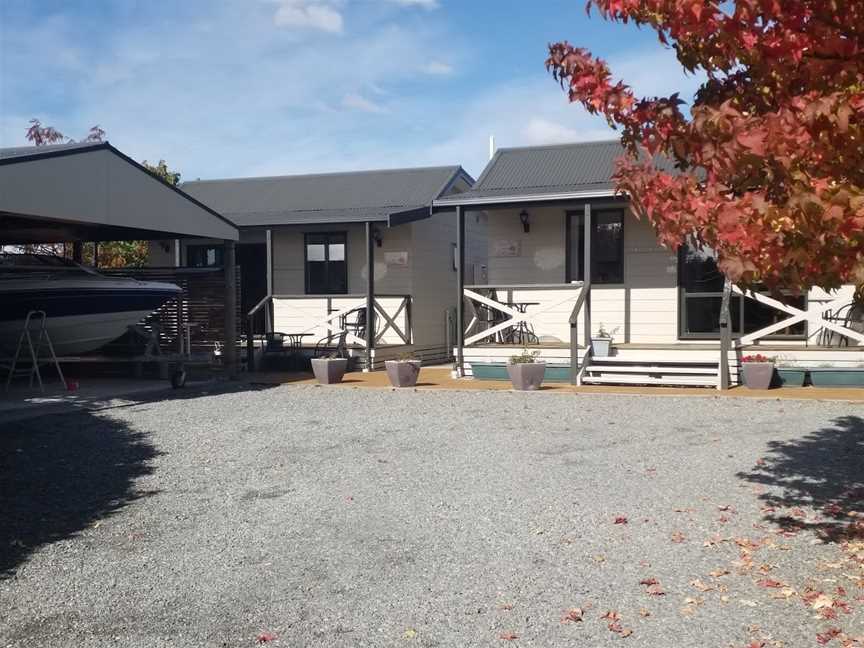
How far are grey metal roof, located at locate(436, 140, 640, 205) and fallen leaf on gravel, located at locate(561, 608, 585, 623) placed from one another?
9516 millimetres

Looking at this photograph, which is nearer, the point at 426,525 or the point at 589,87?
the point at 589,87

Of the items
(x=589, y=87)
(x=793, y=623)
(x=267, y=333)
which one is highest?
(x=589, y=87)

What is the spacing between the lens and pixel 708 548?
4.96 m

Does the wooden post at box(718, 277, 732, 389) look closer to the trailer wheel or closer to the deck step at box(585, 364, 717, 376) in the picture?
the deck step at box(585, 364, 717, 376)

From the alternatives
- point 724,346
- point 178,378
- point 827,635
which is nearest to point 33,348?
point 178,378

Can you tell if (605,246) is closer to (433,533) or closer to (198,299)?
(198,299)

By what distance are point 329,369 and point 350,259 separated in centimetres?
420

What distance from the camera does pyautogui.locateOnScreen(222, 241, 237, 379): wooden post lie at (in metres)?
14.1

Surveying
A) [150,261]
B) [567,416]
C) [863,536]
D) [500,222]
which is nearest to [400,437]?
[567,416]

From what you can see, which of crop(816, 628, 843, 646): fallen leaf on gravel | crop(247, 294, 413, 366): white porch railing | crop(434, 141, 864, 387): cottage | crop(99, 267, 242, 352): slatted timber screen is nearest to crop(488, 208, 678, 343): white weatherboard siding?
crop(434, 141, 864, 387): cottage

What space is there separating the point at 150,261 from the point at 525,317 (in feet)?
32.5

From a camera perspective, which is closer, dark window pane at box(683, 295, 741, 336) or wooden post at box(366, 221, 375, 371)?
dark window pane at box(683, 295, 741, 336)

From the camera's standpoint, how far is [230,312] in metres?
14.1

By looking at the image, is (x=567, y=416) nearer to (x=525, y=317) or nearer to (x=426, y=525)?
(x=525, y=317)
